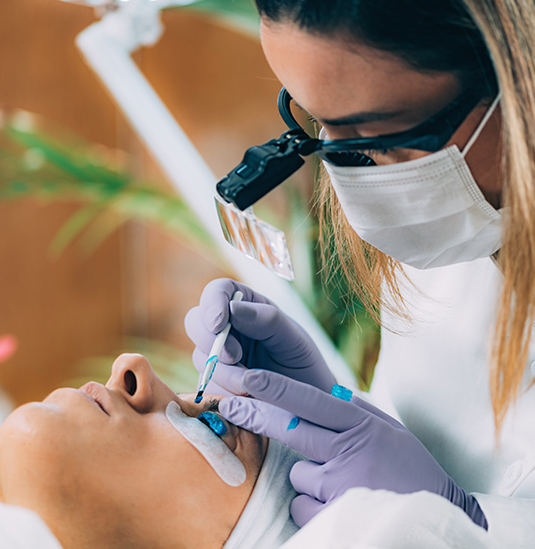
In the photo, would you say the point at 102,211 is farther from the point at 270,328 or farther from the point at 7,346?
the point at 270,328

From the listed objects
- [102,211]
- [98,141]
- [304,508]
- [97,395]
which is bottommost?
[304,508]

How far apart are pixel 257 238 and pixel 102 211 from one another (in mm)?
2229

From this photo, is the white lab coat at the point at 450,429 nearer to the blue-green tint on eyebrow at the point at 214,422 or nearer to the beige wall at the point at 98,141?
the blue-green tint on eyebrow at the point at 214,422

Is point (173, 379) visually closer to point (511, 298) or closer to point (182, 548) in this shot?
point (182, 548)

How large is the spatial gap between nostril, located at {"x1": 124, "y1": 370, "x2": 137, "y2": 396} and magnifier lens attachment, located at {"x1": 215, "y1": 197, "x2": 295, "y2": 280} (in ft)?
1.24

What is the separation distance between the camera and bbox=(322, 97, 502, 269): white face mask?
823mm

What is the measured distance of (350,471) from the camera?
3.05 ft

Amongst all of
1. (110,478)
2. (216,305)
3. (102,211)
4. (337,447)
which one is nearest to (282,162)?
(216,305)

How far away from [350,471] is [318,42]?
0.69m

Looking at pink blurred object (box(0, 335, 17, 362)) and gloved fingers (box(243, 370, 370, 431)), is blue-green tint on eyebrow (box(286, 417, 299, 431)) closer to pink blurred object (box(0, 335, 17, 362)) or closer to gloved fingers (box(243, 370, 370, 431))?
gloved fingers (box(243, 370, 370, 431))

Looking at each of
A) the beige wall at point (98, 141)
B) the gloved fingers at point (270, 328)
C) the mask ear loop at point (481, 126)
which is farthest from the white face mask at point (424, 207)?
the beige wall at point (98, 141)

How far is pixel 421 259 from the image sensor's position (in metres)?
0.98

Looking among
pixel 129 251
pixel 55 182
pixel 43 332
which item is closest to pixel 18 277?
pixel 43 332

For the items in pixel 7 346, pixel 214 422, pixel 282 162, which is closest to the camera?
pixel 282 162
